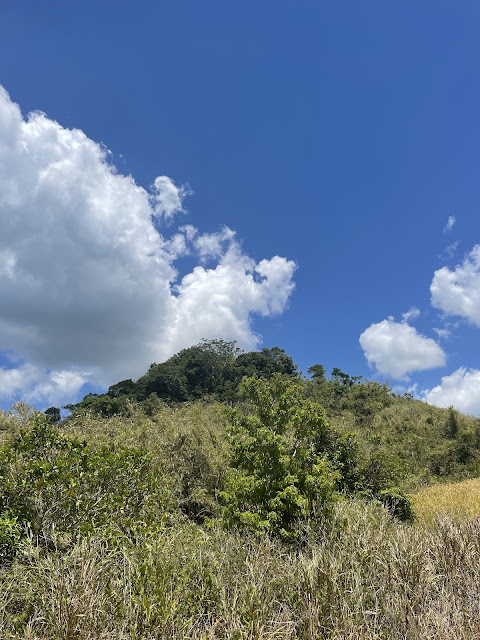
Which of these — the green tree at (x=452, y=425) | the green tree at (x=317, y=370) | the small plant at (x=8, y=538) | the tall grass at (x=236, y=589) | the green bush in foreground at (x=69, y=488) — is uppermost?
the green tree at (x=317, y=370)

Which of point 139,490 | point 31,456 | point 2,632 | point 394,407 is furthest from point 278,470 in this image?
point 394,407

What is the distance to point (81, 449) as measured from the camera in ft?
21.0

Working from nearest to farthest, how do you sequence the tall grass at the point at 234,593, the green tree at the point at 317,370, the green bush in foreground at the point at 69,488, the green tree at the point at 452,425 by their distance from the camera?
the tall grass at the point at 234,593
the green bush in foreground at the point at 69,488
the green tree at the point at 452,425
the green tree at the point at 317,370

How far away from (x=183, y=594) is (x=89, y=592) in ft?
3.74

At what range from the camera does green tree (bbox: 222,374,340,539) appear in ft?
24.1

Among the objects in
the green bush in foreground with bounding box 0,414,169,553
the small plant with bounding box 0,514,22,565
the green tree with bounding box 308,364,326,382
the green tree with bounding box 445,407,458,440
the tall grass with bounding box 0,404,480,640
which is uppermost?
the green tree with bounding box 308,364,326,382

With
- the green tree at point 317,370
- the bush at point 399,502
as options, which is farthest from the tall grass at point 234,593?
the green tree at point 317,370

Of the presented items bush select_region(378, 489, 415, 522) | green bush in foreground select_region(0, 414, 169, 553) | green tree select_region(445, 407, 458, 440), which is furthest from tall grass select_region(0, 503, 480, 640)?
green tree select_region(445, 407, 458, 440)

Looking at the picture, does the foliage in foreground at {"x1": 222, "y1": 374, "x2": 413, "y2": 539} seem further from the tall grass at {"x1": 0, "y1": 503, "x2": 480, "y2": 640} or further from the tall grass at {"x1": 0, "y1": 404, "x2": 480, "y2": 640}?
the tall grass at {"x1": 0, "y1": 503, "x2": 480, "y2": 640}

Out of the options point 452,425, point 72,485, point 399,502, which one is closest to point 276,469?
point 72,485

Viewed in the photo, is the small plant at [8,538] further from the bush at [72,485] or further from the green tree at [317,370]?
the green tree at [317,370]

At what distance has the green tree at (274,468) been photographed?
734 centimetres

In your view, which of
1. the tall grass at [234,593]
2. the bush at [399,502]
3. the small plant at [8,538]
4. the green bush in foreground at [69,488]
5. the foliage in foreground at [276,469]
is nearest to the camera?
the tall grass at [234,593]

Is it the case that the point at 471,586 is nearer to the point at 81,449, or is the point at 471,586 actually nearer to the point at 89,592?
the point at 89,592
